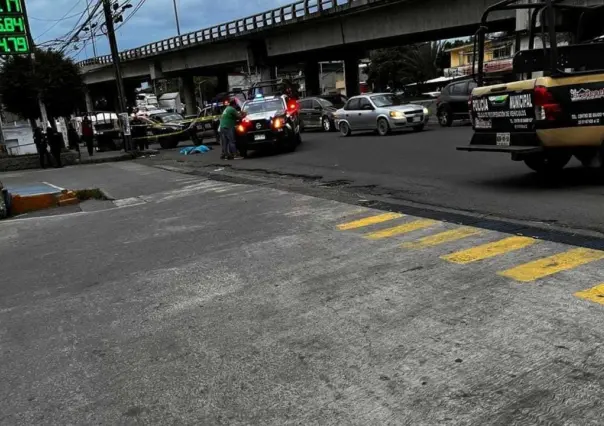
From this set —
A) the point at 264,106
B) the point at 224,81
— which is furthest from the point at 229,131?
the point at 224,81

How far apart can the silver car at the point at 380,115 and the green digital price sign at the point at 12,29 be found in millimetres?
12483

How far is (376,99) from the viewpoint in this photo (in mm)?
22766

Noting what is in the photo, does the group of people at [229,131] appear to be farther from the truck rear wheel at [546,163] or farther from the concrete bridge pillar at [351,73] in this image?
the concrete bridge pillar at [351,73]

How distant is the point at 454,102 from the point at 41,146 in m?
16.5

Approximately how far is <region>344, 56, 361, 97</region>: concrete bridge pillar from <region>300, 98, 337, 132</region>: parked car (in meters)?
22.4

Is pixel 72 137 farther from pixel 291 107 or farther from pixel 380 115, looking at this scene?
pixel 380 115

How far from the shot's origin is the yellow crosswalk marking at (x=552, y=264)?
487 centimetres

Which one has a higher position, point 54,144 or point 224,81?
point 224,81

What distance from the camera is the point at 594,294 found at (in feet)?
14.1

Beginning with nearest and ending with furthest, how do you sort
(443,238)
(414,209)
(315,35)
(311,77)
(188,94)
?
(443,238)
(414,209)
(315,35)
(311,77)
(188,94)

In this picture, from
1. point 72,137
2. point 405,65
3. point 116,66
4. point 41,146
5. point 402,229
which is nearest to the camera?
point 402,229

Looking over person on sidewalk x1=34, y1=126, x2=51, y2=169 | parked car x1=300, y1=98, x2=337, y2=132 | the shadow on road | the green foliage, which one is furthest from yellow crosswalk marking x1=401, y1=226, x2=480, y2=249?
the green foliage

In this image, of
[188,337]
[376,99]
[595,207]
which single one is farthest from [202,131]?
[188,337]

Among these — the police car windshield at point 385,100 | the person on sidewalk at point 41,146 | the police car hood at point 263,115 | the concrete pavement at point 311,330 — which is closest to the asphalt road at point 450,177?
the police car hood at point 263,115
